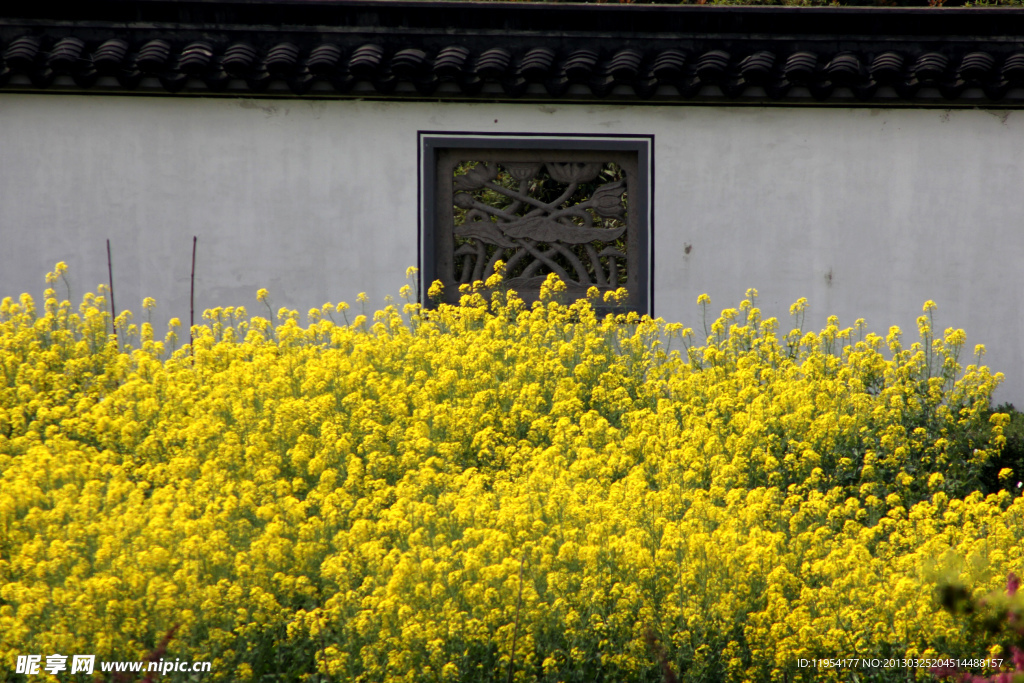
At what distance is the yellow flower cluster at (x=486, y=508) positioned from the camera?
4.27 meters

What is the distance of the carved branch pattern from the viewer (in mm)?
9000

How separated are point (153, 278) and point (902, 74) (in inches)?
246

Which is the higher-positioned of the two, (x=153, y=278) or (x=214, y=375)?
(x=153, y=278)

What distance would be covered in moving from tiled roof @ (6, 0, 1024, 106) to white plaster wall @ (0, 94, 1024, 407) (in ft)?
0.73

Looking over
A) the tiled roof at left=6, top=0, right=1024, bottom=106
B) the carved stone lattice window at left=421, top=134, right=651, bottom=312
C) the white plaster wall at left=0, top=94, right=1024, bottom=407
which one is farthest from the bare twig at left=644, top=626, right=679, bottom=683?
the tiled roof at left=6, top=0, right=1024, bottom=106

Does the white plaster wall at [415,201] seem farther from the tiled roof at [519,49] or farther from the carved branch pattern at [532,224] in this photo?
the carved branch pattern at [532,224]

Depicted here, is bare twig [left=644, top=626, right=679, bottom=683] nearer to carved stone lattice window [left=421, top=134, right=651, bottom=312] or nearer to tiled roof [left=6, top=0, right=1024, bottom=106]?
carved stone lattice window [left=421, top=134, right=651, bottom=312]

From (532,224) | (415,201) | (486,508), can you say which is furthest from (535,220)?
(486,508)

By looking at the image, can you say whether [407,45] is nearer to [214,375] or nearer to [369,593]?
[214,375]

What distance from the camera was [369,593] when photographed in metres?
4.49

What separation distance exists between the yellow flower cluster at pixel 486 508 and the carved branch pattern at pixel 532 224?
1.92 m

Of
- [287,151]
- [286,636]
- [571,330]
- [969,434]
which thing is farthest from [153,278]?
[969,434]

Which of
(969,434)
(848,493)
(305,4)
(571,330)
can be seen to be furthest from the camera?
(305,4)

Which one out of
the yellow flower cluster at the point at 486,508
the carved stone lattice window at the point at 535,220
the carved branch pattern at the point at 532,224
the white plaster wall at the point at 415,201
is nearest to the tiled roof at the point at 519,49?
the white plaster wall at the point at 415,201
